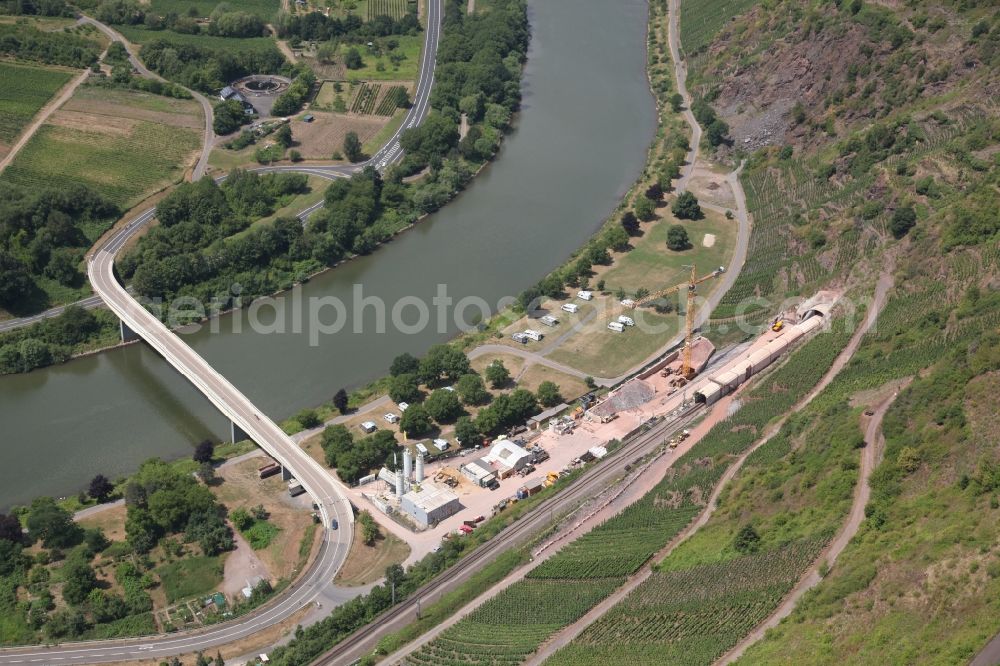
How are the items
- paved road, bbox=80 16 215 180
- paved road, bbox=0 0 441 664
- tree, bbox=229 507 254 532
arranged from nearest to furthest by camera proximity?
1. paved road, bbox=0 0 441 664
2. tree, bbox=229 507 254 532
3. paved road, bbox=80 16 215 180

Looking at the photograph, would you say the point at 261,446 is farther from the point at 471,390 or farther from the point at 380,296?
the point at 380,296

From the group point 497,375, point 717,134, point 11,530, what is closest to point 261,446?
point 11,530

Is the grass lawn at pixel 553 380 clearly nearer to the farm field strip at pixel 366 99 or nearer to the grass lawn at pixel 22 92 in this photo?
the farm field strip at pixel 366 99

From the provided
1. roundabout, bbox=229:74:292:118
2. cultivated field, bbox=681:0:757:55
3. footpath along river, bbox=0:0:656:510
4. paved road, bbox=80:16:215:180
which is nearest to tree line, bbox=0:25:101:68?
paved road, bbox=80:16:215:180

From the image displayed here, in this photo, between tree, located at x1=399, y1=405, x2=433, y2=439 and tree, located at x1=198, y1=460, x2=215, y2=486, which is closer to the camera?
tree, located at x1=198, y1=460, x2=215, y2=486

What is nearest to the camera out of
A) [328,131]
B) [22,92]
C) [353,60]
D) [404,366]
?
[404,366]

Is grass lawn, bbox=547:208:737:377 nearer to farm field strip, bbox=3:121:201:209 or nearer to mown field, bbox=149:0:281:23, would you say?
farm field strip, bbox=3:121:201:209

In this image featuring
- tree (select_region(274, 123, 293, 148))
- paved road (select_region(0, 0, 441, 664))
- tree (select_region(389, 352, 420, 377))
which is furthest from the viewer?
tree (select_region(274, 123, 293, 148))
